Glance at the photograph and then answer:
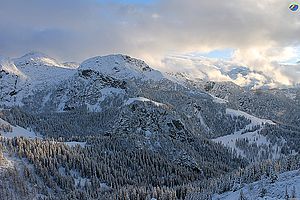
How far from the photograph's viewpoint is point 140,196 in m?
192

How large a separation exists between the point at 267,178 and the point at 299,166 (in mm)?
13105

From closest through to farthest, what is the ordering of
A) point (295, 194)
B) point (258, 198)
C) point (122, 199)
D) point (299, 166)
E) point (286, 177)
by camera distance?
point (295, 194), point (258, 198), point (286, 177), point (299, 166), point (122, 199)

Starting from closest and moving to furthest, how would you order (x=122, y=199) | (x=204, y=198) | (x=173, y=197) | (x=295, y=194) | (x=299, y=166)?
(x=295, y=194)
(x=299, y=166)
(x=204, y=198)
(x=173, y=197)
(x=122, y=199)

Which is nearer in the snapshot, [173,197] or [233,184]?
[233,184]

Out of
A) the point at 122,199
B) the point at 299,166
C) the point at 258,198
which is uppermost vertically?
the point at 299,166

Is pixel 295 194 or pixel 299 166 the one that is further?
pixel 299 166

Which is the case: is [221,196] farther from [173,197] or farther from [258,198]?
[173,197]

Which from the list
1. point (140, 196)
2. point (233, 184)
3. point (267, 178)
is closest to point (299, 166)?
point (267, 178)

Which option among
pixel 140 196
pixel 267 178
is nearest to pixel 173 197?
pixel 140 196

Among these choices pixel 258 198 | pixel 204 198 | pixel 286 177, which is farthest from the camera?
pixel 204 198

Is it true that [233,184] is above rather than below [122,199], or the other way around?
above

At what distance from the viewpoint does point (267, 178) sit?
11800 cm

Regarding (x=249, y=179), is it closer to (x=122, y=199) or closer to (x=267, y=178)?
(x=267, y=178)

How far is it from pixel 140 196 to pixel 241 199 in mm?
93397
